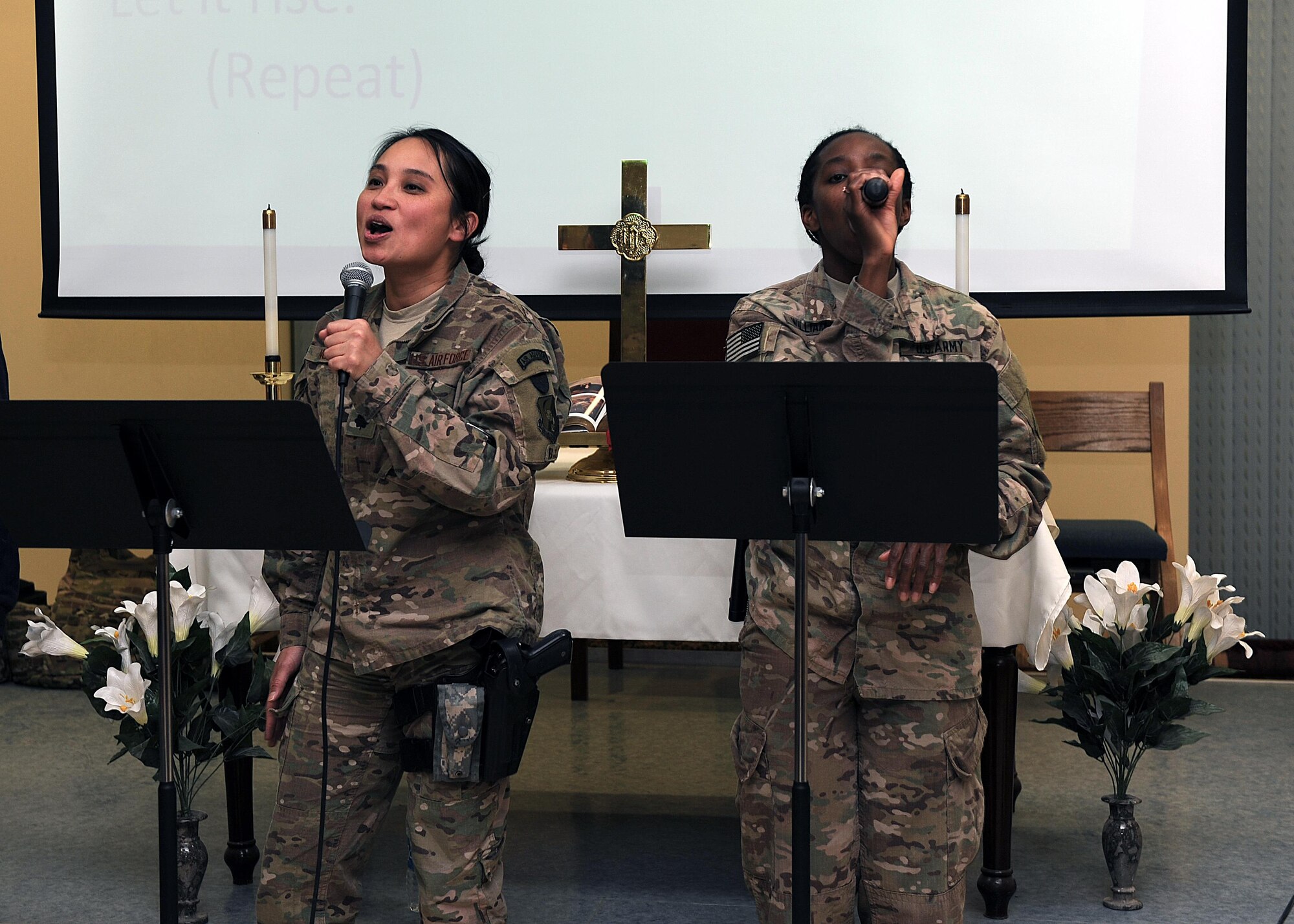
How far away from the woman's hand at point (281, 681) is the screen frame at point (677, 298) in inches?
51.0

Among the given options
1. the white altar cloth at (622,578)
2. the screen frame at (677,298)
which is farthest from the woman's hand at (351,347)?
the screen frame at (677,298)

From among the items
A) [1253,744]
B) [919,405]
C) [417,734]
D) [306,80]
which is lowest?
[1253,744]

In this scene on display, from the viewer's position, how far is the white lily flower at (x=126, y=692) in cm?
254

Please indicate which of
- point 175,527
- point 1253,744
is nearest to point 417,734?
point 175,527

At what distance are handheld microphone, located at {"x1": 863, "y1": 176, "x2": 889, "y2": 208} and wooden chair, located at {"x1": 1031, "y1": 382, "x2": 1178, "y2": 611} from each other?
217 cm

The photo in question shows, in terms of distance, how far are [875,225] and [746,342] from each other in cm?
27

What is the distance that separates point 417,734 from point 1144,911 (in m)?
1.50

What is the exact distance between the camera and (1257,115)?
Result: 4.66m

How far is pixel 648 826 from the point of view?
3.20m

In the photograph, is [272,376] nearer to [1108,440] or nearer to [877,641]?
[877,641]

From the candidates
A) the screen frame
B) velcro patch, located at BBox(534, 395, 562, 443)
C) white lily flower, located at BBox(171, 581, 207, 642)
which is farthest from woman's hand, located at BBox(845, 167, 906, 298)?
white lily flower, located at BBox(171, 581, 207, 642)

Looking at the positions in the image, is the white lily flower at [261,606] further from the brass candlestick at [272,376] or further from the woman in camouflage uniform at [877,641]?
the woman in camouflage uniform at [877,641]

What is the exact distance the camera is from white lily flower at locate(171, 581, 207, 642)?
101 inches

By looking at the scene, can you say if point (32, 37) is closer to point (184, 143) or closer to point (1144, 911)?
point (184, 143)
